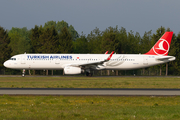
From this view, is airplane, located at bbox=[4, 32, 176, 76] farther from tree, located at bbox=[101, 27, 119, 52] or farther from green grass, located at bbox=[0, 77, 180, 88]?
tree, located at bbox=[101, 27, 119, 52]

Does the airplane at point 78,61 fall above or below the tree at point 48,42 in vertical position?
below

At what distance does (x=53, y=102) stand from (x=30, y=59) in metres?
32.7

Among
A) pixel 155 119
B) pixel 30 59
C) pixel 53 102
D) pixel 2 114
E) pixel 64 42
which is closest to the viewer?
pixel 155 119

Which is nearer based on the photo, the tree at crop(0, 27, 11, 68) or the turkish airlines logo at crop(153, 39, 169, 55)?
the turkish airlines logo at crop(153, 39, 169, 55)

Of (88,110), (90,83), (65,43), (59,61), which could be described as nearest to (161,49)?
(59,61)

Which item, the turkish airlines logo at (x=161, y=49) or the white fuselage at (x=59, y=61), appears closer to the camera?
the white fuselage at (x=59, y=61)

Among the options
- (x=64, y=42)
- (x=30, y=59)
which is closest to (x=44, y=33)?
(x=64, y=42)

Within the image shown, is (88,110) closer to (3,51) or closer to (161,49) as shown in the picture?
(161,49)

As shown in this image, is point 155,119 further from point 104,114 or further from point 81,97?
point 81,97

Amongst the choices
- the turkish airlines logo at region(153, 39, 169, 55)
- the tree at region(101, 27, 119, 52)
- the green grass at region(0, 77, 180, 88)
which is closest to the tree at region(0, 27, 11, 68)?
the tree at region(101, 27, 119, 52)

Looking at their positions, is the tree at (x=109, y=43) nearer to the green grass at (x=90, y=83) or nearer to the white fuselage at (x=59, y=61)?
the white fuselage at (x=59, y=61)

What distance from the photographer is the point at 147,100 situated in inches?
687

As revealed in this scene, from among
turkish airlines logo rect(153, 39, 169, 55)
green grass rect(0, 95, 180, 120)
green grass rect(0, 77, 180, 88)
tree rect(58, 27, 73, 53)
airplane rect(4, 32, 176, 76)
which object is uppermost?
tree rect(58, 27, 73, 53)

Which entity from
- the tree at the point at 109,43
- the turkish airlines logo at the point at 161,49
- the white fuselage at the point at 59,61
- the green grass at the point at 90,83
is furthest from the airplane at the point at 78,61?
the tree at the point at 109,43
